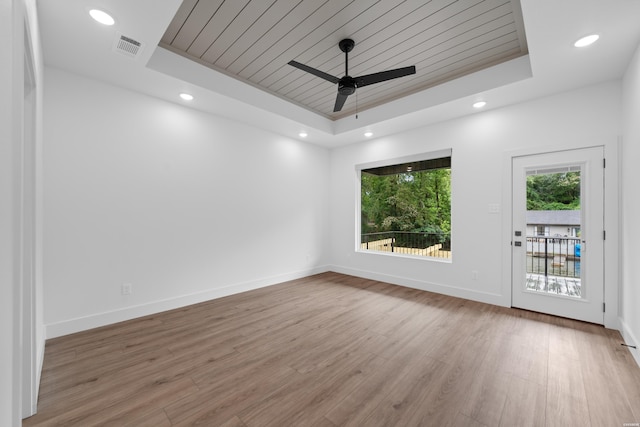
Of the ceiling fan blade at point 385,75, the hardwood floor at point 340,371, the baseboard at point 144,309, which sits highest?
the ceiling fan blade at point 385,75

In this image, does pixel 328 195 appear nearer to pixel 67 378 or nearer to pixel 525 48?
→ pixel 525 48

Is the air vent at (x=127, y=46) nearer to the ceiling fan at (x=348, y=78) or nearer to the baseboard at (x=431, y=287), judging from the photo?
the ceiling fan at (x=348, y=78)

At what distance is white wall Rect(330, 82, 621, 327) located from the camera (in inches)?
121

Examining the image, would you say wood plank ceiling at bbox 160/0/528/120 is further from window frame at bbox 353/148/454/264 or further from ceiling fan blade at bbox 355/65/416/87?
window frame at bbox 353/148/454/264

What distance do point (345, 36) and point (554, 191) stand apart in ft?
10.2

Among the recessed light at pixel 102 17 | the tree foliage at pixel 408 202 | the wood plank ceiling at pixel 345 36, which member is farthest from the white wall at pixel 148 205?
the tree foliage at pixel 408 202

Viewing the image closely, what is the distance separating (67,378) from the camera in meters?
2.07

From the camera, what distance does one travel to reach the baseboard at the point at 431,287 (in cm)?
371

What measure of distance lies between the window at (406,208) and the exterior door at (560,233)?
141cm

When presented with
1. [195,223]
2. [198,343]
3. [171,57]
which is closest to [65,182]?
[195,223]

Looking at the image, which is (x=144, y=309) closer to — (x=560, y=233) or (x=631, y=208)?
(x=560, y=233)

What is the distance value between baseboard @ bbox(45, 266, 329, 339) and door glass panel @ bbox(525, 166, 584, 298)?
380 centimetres

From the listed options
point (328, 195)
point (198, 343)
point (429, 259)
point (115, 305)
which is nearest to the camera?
point (198, 343)

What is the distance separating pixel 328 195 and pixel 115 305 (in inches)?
159
